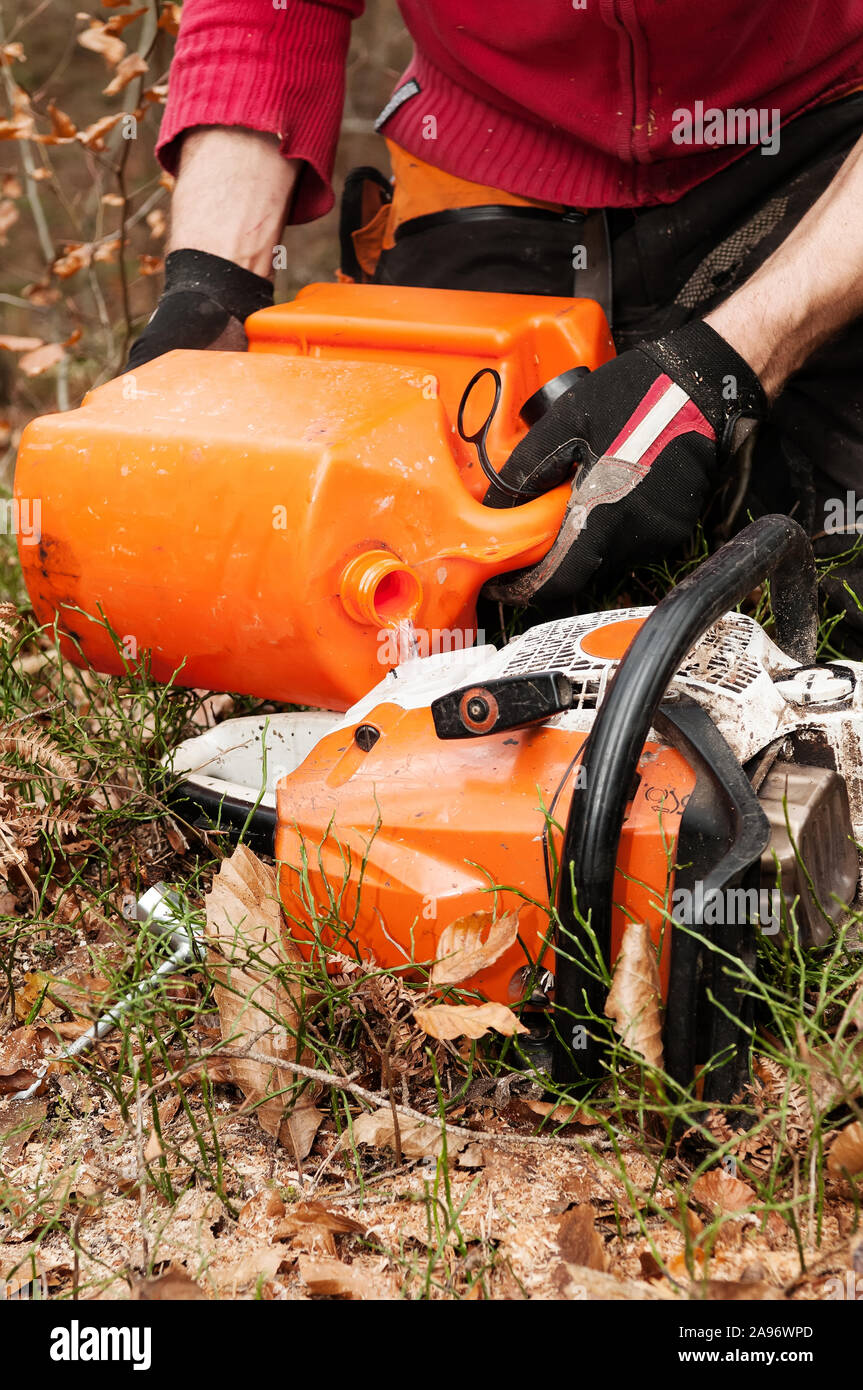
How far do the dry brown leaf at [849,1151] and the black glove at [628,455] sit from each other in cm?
83

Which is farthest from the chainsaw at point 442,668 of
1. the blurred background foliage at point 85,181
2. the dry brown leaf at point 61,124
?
the blurred background foliage at point 85,181

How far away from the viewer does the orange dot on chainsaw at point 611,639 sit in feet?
4.46

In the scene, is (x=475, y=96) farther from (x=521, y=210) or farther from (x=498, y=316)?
(x=498, y=316)

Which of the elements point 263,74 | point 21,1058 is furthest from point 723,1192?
point 263,74

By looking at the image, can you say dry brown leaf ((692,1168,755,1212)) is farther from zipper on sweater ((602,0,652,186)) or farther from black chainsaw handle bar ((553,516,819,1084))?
zipper on sweater ((602,0,652,186))

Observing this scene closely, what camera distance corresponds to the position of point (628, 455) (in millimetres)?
1662

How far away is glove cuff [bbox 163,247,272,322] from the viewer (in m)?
2.10

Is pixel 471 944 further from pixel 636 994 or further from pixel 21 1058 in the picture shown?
pixel 21 1058

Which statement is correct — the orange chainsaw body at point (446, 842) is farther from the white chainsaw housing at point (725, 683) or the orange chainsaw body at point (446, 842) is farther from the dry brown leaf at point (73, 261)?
the dry brown leaf at point (73, 261)

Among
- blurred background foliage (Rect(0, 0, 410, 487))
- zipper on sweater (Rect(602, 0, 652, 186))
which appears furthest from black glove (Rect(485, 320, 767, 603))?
blurred background foliage (Rect(0, 0, 410, 487))

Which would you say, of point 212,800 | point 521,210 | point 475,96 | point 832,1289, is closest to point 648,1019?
point 832,1289

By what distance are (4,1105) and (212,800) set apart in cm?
47

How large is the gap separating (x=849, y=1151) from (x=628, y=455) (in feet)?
3.13
